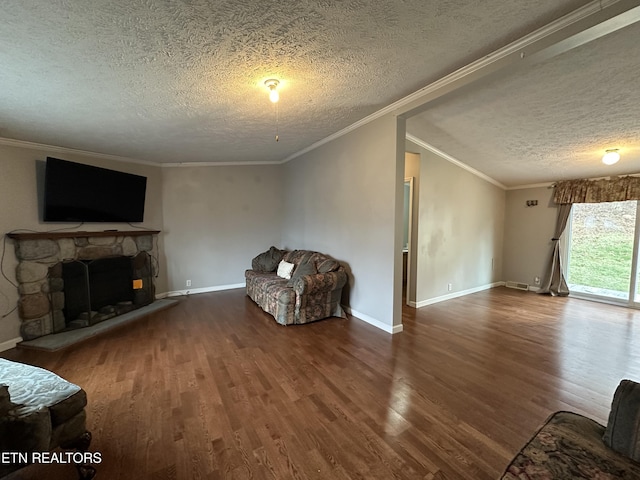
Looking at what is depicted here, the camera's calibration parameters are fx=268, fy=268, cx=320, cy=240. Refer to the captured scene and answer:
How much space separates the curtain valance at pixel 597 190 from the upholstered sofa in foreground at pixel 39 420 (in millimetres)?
7369

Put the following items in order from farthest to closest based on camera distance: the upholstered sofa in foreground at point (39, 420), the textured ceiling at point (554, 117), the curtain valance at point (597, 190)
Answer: the curtain valance at point (597, 190)
the textured ceiling at point (554, 117)
the upholstered sofa in foreground at point (39, 420)

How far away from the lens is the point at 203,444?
1.70 m

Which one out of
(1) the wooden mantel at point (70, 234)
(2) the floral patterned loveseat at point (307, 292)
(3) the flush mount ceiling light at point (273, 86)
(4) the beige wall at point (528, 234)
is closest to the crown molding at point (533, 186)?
(4) the beige wall at point (528, 234)

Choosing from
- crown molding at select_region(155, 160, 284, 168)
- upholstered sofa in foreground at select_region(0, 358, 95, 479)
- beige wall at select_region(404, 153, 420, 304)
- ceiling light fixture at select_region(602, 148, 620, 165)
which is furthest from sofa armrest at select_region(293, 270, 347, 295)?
ceiling light fixture at select_region(602, 148, 620, 165)

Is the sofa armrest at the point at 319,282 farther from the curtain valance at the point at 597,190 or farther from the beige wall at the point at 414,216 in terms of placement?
the curtain valance at the point at 597,190

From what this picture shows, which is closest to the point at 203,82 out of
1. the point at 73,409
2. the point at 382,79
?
the point at 382,79

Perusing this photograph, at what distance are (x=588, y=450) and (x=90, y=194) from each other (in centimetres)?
540

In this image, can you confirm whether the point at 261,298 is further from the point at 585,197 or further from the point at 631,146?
the point at 585,197

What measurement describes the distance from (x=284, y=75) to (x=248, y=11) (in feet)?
2.39

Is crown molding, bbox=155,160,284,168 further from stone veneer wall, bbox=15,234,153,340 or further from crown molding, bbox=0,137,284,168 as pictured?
stone veneer wall, bbox=15,234,153,340

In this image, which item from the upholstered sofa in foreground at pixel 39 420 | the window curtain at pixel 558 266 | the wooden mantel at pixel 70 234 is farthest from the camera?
the window curtain at pixel 558 266

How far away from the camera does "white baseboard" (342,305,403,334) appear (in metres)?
3.40

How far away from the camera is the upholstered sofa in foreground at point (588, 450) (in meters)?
0.97

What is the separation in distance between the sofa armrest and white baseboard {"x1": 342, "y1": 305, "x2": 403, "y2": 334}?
0.48m
